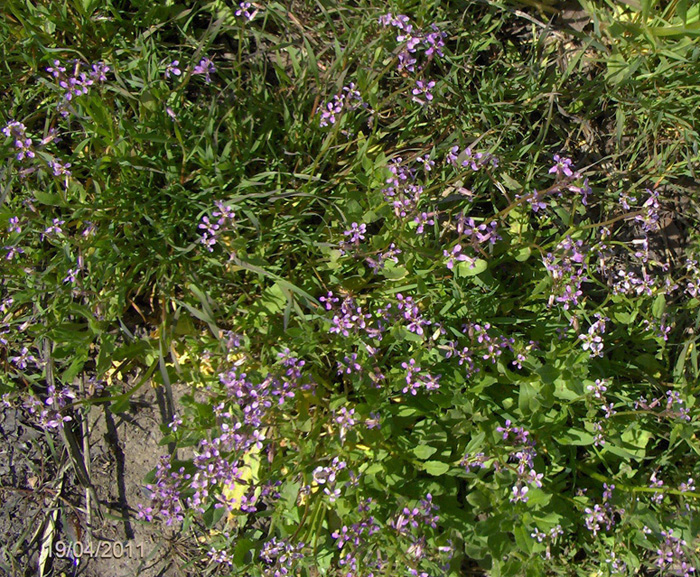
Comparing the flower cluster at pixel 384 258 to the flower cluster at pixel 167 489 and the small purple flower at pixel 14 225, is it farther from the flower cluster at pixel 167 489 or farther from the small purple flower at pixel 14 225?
the small purple flower at pixel 14 225

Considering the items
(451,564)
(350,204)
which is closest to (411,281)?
(350,204)

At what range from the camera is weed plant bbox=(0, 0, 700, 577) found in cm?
274

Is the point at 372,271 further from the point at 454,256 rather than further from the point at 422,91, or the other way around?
the point at 422,91

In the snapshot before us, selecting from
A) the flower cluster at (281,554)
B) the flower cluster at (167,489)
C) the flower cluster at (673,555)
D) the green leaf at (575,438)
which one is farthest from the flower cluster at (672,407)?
the flower cluster at (167,489)

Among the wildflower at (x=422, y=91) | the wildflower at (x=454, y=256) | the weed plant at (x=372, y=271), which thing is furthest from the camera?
the wildflower at (x=422, y=91)

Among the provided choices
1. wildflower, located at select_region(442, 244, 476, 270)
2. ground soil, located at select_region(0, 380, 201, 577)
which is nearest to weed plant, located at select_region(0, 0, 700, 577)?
wildflower, located at select_region(442, 244, 476, 270)

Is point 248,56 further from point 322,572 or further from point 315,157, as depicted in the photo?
point 322,572

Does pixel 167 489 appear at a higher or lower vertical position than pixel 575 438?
lower

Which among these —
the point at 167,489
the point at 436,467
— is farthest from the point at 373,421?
the point at 167,489

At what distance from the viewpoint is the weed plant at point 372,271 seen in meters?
2.74

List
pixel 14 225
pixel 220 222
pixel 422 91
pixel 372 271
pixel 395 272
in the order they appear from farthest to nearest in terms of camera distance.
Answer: pixel 372 271
pixel 422 91
pixel 395 272
pixel 14 225
pixel 220 222

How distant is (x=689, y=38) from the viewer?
323cm

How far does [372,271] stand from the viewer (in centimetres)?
314

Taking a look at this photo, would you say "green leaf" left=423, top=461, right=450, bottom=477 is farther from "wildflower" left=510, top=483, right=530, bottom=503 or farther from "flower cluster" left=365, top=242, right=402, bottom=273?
"flower cluster" left=365, top=242, right=402, bottom=273
